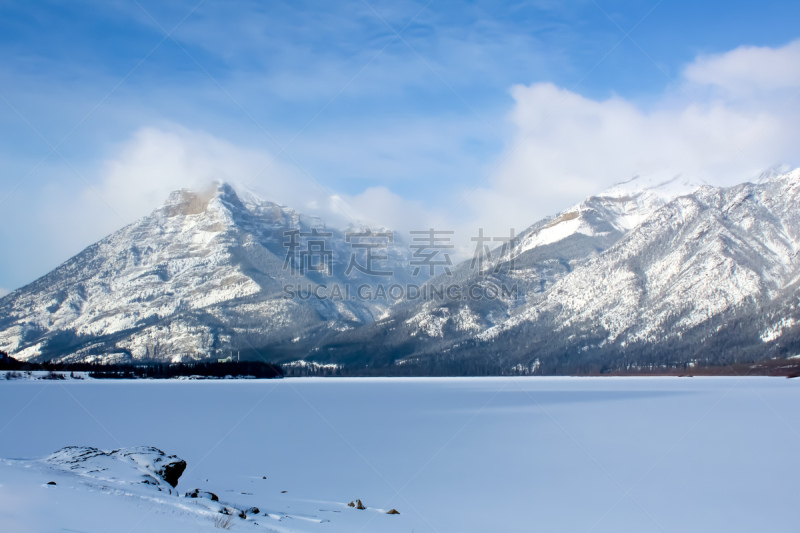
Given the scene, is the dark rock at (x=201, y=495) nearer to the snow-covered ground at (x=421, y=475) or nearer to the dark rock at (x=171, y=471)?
the snow-covered ground at (x=421, y=475)

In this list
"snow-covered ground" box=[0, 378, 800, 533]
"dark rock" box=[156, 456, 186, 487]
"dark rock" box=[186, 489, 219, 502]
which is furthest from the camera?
"dark rock" box=[156, 456, 186, 487]

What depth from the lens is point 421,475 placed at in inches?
1346

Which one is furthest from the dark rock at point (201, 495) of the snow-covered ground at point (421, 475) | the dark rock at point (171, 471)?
the dark rock at point (171, 471)

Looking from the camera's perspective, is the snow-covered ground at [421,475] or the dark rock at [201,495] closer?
the snow-covered ground at [421,475]

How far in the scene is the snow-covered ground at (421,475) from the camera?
19922 mm

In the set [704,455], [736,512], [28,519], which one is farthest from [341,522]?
[704,455]

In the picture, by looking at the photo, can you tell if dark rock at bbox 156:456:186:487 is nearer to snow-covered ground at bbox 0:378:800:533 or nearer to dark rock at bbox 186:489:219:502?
snow-covered ground at bbox 0:378:800:533

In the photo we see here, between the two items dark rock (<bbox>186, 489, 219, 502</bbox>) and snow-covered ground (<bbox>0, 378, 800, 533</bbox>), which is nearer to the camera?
snow-covered ground (<bbox>0, 378, 800, 533</bbox>)

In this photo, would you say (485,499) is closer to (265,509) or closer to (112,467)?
(265,509)

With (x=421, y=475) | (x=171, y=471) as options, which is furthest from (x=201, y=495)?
(x=421, y=475)

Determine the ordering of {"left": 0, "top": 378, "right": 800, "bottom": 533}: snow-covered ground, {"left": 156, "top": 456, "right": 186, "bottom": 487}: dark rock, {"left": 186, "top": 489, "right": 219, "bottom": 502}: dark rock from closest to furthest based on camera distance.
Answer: {"left": 0, "top": 378, "right": 800, "bottom": 533}: snow-covered ground
{"left": 186, "top": 489, "right": 219, "bottom": 502}: dark rock
{"left": 156, "top": 456, "right": 186, "bottom": 487}: dark rock

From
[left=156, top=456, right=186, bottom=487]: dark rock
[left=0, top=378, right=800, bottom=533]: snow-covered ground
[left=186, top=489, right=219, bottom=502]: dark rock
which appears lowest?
[left=0, top=378, right=800, bottom=533]: snow-covered ground

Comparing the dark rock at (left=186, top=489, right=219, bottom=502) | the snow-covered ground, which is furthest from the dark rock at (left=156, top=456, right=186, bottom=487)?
the dark rock at (left=186, top=489, right=219, bottom=502)

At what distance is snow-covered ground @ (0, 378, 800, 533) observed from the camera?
19.9 meters
